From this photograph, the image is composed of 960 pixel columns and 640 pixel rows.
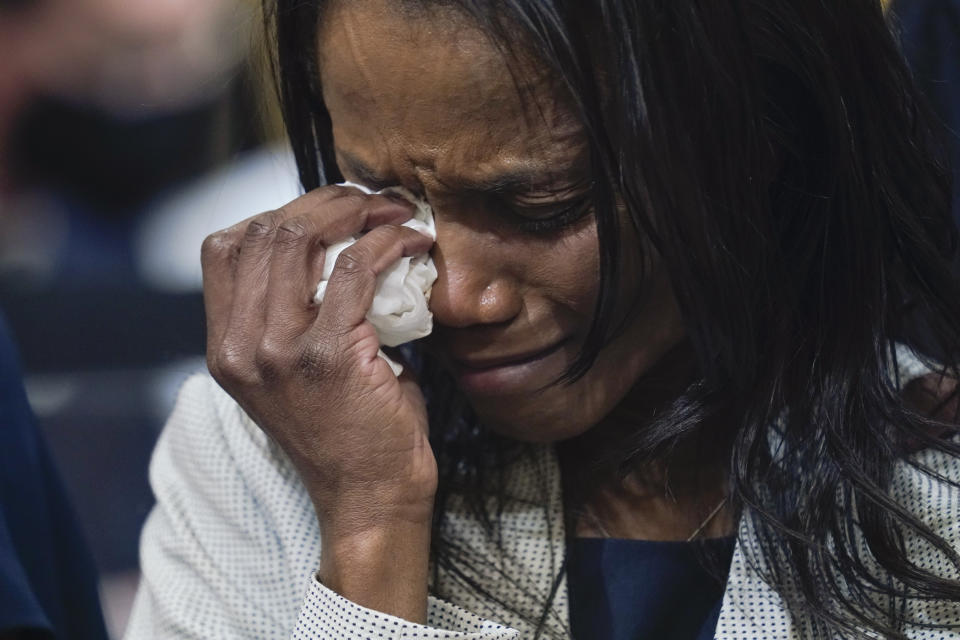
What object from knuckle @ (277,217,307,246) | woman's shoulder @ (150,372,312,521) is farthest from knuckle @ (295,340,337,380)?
woman's shoulder @ (150,372,312,521)

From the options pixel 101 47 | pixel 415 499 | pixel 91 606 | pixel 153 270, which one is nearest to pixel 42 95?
pixel 101 47

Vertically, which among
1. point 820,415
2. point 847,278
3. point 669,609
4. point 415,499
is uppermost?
point 847,278

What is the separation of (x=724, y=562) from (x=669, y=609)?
0.07 m

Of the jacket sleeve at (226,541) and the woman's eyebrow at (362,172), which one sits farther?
the jacket sleeve at (226,541)

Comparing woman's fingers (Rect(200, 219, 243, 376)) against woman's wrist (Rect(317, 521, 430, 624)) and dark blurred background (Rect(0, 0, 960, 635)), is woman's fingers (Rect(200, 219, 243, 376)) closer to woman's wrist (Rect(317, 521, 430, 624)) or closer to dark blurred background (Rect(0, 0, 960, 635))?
woman's wrist (Rect(317, 521, 430, 624))

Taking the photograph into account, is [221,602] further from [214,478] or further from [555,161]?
[555,161]

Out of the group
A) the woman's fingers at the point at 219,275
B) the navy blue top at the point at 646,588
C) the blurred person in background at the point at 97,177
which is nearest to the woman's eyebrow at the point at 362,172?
the woman's fingers at the point at 219,275

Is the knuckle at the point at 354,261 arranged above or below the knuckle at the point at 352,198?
below

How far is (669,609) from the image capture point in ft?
4.41

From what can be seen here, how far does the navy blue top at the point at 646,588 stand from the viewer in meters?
1.33

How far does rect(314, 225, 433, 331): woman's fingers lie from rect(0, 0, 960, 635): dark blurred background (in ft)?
5.58

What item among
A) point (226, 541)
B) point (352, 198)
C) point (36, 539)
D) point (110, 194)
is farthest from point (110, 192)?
point (352, 198)

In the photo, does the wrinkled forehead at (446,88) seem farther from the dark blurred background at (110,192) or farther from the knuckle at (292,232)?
the dark blurred background at (110,192)

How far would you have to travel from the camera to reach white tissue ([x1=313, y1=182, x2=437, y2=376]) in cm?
121
